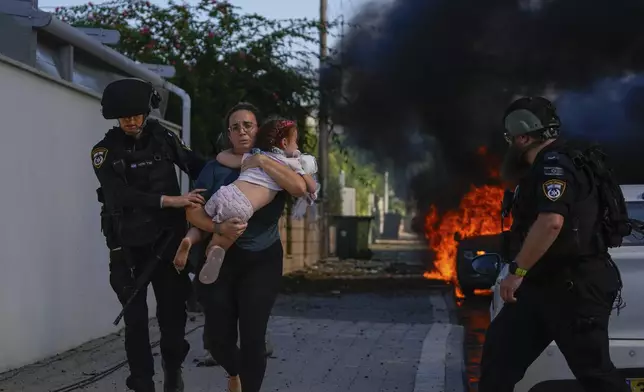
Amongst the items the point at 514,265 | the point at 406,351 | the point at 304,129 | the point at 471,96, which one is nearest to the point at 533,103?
the point at 514,265

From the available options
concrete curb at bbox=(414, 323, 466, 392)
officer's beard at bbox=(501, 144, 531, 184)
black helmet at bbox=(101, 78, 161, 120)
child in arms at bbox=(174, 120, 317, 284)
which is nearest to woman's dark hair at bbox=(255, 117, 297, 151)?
child in arms at bbox=(174, 120, 317, 284)

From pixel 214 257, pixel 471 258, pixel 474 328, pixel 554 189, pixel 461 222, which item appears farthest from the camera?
pixel 461 222

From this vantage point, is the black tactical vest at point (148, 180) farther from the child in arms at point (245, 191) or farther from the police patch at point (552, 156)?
the police patch at point (552, 156)

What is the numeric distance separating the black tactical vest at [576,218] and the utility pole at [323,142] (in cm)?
1246

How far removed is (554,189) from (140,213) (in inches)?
86.4

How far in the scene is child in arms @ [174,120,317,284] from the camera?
4879 millimetres

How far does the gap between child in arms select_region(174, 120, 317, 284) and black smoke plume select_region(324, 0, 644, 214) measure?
46.0 feet

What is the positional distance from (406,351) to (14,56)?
398 cm

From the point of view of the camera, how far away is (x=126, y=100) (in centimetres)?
529

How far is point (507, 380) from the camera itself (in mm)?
4469

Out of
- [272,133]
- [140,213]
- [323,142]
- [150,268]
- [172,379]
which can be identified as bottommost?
[172,379]

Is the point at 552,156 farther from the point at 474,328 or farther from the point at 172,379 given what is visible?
the point at 474,328

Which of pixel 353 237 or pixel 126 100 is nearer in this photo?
pixel 126 100

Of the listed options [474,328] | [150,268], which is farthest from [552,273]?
[474,328]
